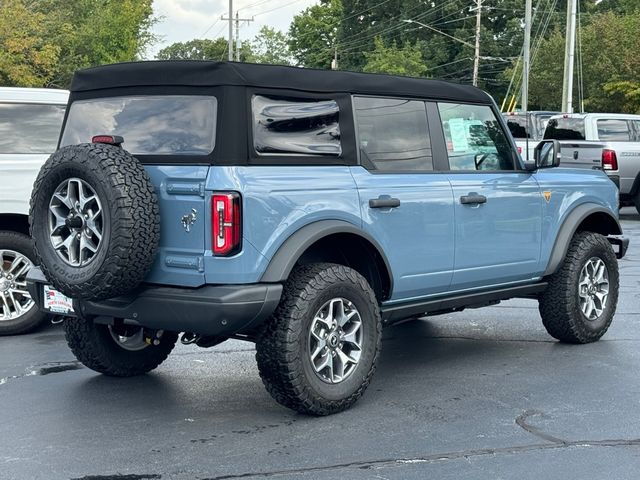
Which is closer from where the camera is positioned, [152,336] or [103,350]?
[152,336]

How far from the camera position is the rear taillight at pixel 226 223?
528 cm

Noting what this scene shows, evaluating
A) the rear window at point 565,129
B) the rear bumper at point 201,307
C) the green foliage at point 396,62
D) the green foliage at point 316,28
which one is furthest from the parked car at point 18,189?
the green foliage at point 316,28

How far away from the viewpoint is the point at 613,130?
19.0 metres

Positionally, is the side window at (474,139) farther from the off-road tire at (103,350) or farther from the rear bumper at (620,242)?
the off-road tire at (103,350)

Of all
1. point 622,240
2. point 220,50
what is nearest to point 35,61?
point 622,240

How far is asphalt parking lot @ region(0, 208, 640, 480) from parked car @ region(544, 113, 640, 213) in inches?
423

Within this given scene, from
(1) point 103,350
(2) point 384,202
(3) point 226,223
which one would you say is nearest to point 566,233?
(2) point 384,202

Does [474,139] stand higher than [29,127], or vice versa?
[29,127]

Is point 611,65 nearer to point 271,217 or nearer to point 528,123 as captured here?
point 528,123

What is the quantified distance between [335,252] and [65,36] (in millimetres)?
37291

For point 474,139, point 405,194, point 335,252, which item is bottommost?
point 335,252

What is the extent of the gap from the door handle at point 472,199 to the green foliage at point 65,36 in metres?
29.5

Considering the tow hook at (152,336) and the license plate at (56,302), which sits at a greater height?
the license plate at (56,302)

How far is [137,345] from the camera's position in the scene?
679 centimetres
